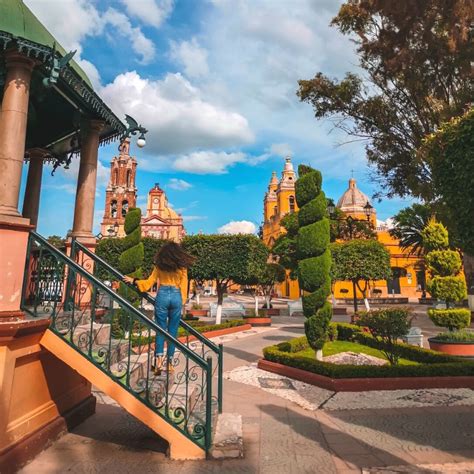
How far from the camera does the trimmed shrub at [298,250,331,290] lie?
919cm

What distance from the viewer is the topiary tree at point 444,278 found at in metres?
12.1

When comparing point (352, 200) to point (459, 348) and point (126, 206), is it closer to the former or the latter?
point (126, 206)

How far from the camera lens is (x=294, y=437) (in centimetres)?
447

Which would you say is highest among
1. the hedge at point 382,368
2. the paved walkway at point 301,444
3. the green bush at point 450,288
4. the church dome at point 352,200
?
the church dome at point 352,200

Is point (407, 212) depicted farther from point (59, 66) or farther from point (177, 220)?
point (177, 220)

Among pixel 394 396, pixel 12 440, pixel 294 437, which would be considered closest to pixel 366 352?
pixel 394 396

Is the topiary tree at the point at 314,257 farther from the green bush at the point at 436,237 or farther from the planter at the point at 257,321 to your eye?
the planter at the point at 257,321

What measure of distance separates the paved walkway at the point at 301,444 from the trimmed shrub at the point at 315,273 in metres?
3.74

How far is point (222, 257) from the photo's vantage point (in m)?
19.4

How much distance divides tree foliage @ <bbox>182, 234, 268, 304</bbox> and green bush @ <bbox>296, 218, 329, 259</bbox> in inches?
397

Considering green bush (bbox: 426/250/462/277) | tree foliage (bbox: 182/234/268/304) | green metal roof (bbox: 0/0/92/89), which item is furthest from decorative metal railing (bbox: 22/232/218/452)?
tree foliage (bbox: 182/234/268/304)

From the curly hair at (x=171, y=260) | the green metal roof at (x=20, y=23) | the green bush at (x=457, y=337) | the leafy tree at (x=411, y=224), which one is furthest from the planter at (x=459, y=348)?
the leafy tree at (x=411, y=224)

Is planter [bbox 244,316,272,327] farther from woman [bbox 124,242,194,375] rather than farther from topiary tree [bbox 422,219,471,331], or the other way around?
woman [bbox 124,242,194,375]

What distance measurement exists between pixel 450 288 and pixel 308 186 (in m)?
6.48
